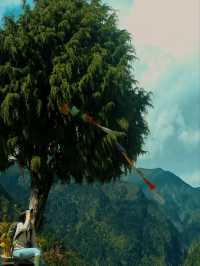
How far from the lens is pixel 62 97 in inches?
1073

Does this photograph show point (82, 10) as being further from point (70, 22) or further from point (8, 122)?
point (8, 122)

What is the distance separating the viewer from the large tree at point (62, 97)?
90.5ft

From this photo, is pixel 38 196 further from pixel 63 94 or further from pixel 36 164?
pixel 63 94

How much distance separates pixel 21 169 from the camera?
29.2 meters

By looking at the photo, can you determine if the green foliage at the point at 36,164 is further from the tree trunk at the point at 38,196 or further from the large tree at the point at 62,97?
the tree trunk at the point at 38,196

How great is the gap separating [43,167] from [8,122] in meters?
2.50

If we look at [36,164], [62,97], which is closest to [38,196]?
[36,164]

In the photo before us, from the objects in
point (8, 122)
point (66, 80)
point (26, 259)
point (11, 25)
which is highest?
point (11, 25)

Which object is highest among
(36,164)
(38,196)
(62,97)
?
(62,97)

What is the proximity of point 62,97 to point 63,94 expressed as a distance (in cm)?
17

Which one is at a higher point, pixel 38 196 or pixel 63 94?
pixel 63 94

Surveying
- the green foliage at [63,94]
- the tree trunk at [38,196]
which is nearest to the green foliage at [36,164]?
the green foliage at [63,94]

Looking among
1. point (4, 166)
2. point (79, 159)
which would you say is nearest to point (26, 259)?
point (79, 159)

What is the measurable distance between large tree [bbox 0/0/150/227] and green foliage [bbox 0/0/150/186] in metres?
0.04
